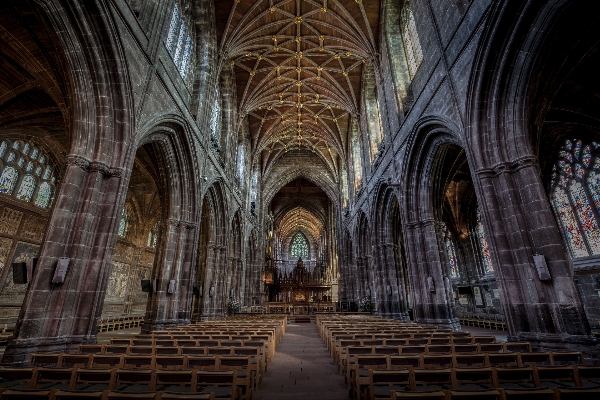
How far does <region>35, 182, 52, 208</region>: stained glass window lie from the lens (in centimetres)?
1572

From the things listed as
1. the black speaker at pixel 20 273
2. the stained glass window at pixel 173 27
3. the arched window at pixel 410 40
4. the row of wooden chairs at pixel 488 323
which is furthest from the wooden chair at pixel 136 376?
the row of wooden chairs at pixel 488 323

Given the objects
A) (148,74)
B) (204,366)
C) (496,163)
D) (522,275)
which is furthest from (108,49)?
(522,275)

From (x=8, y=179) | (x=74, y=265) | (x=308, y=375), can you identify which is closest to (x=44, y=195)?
(x=8, y=179)

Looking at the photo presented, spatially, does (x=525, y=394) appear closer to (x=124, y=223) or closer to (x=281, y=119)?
(x=124, y=223)

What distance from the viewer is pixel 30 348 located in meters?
5.99

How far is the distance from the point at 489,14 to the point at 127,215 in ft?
83.1

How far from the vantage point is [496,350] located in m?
5.51

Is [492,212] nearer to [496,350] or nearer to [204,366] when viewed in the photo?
[496,350]

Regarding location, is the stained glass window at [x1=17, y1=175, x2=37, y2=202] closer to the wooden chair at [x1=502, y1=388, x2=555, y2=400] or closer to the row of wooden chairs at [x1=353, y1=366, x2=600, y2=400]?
the row of wooden chairs at [x1=353, y1=366, x2=600, y2=400]

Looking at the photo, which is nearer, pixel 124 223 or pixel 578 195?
pixel 578 195

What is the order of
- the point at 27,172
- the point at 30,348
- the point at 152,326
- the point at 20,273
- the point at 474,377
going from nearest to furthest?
the point at 474,377
the point at 30,348
the point at 20,273
the point at 152,326
the point at 27,172

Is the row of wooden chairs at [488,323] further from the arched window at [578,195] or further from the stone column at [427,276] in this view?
the arched window at [578,195]

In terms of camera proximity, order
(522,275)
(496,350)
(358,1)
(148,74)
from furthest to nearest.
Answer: (358,1), (148,74), (522,275), (496,350)

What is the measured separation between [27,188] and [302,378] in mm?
17961
